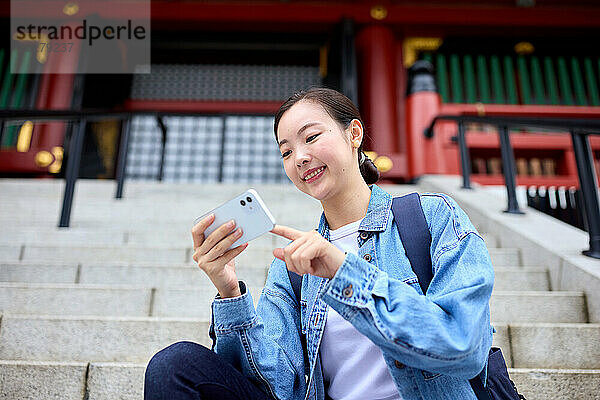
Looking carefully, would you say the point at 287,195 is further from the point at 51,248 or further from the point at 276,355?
the point at 276,355

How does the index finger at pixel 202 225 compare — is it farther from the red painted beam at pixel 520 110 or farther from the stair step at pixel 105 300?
the red painted beam at pixel 520 110

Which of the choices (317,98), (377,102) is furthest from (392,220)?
(377,102)

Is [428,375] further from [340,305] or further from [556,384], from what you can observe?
[556,384]

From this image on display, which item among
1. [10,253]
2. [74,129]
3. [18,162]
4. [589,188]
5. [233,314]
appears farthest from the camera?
[18,162]

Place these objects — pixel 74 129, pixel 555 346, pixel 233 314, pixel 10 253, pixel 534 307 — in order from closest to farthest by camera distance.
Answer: pixel 233 314
pixel 555 346
pixel 534 307
pixel 10 253
pixel 74 129

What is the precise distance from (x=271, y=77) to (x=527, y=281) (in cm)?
549

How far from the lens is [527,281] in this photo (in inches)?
84.3

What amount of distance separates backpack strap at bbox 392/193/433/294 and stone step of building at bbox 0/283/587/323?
105 cm

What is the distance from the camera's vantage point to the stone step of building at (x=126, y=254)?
95.3 inches

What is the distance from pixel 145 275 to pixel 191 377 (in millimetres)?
1364

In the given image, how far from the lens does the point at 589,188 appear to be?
209 centimetres

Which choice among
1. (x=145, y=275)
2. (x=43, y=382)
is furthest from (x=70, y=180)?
(x=43, y=382)

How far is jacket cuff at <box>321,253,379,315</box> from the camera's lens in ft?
2.64

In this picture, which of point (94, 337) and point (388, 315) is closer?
point (388, 315)
